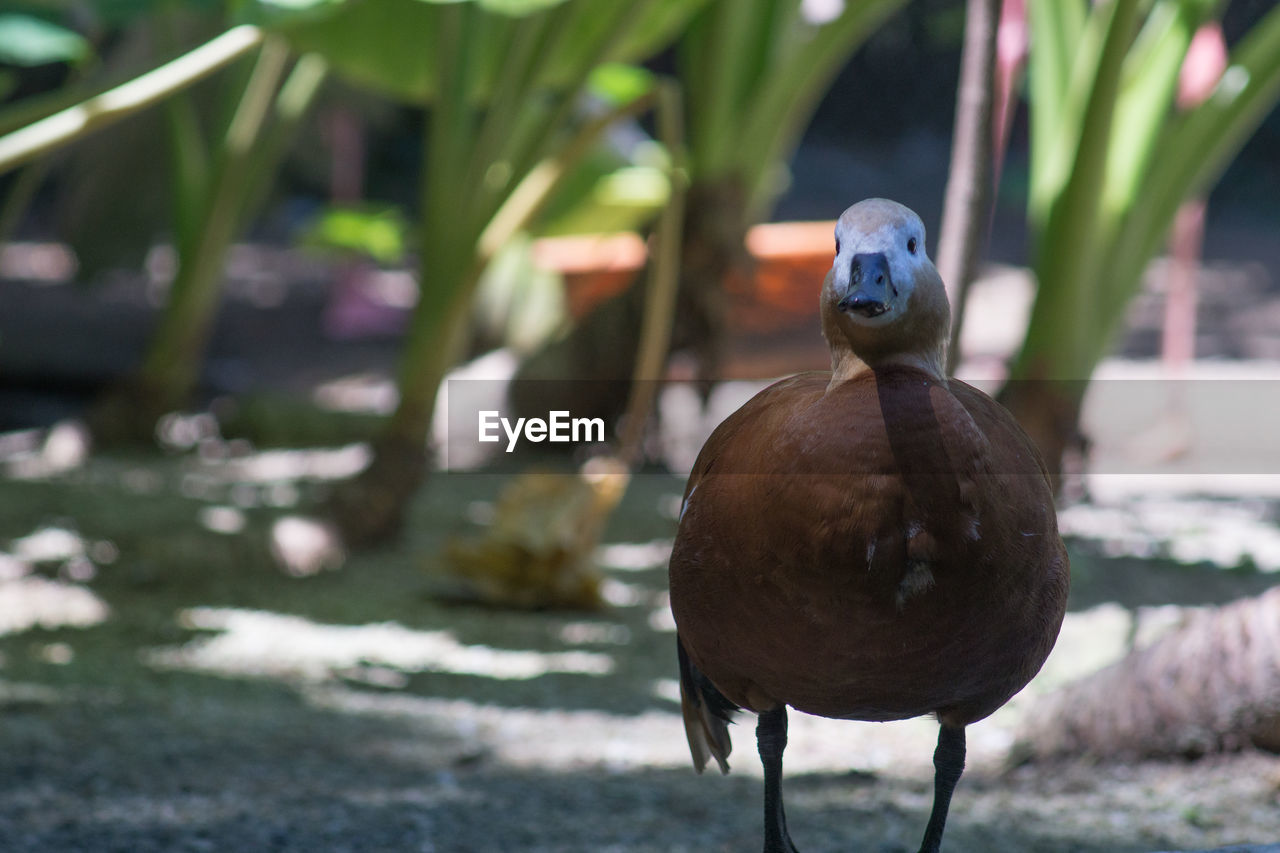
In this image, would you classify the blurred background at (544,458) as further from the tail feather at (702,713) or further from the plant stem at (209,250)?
Answer: the tail feather at (702,713)

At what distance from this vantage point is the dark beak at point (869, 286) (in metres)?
0.96

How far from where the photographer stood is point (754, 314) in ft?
18.7

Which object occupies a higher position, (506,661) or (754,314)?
(754,314)

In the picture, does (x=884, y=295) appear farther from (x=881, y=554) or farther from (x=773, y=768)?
(x=773, y=768)

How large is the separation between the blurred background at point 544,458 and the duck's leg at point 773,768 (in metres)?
0.45

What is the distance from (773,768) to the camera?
1.24m

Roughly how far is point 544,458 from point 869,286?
12.5 feet

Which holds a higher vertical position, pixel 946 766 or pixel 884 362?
pixel 884 362

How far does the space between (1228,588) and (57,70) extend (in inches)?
293

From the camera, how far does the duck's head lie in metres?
0.97

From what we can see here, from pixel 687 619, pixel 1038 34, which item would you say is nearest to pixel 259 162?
pixel 1038 34

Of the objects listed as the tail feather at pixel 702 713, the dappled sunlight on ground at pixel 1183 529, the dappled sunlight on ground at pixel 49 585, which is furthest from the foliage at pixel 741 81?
the tail feather at pixel 702 713

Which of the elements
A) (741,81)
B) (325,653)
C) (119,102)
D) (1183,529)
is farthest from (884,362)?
(1183,529)

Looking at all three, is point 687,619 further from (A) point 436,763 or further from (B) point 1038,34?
(B) point 1038,34
